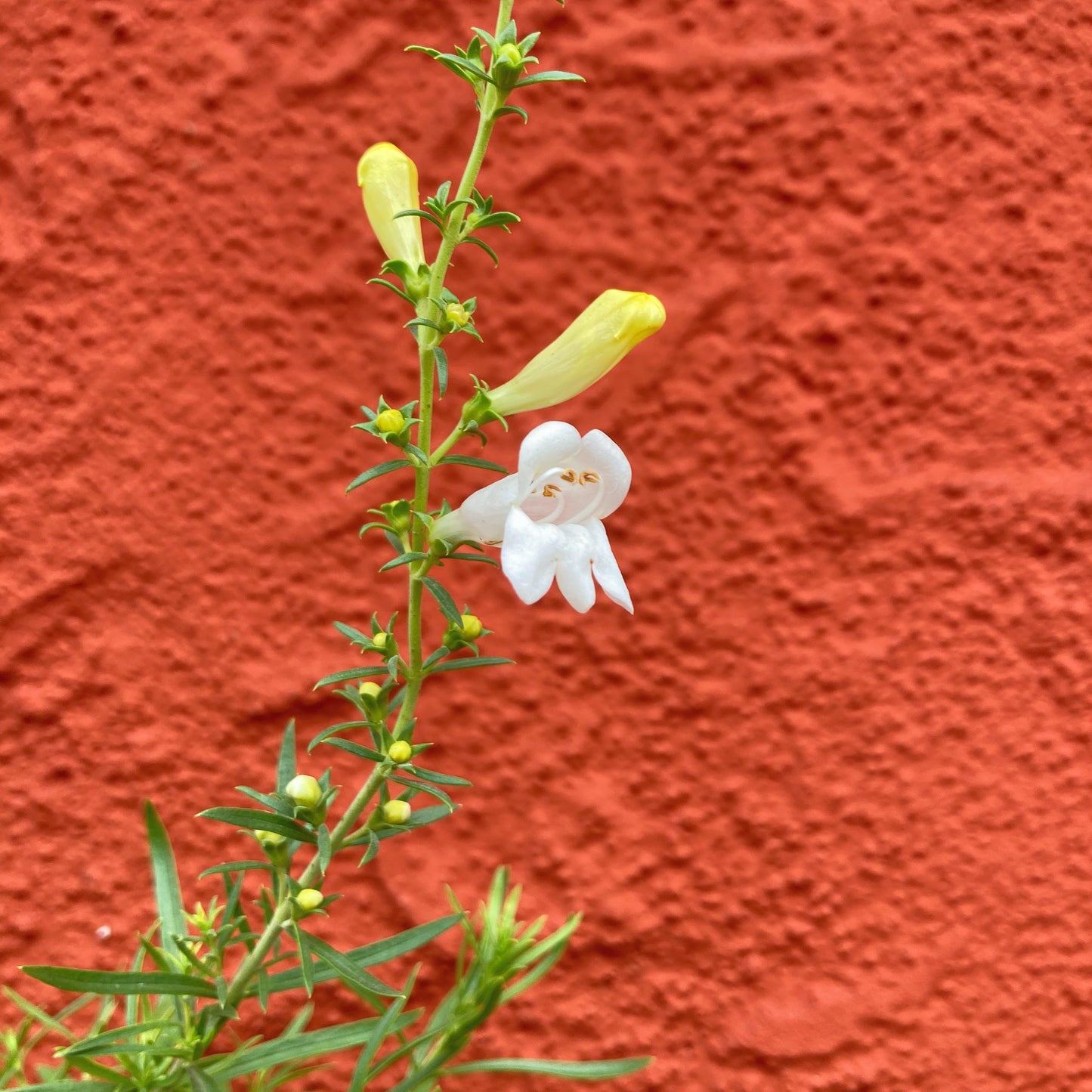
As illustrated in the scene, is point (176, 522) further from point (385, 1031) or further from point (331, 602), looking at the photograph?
point (385, 1031)

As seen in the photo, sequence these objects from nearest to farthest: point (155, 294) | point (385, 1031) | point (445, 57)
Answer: point (445, 57) < point (385, 1031) < point (155, 294)

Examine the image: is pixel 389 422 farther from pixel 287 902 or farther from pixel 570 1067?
pixel 570 1067

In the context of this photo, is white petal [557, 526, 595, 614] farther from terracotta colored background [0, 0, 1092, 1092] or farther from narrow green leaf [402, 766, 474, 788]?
terracotta colored background [0, 0, 1092, 1092]

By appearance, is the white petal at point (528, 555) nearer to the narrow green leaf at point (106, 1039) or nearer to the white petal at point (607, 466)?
the white petal at point (607, 466)

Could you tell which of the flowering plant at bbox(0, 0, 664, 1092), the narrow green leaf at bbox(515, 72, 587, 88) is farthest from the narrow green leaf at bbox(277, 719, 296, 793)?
the narrow green leaf at bbox(515, 72, 587, 88)

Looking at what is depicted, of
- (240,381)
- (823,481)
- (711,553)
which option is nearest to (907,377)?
(823,481)

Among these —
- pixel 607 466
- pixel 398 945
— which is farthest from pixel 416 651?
pixel 398 945
